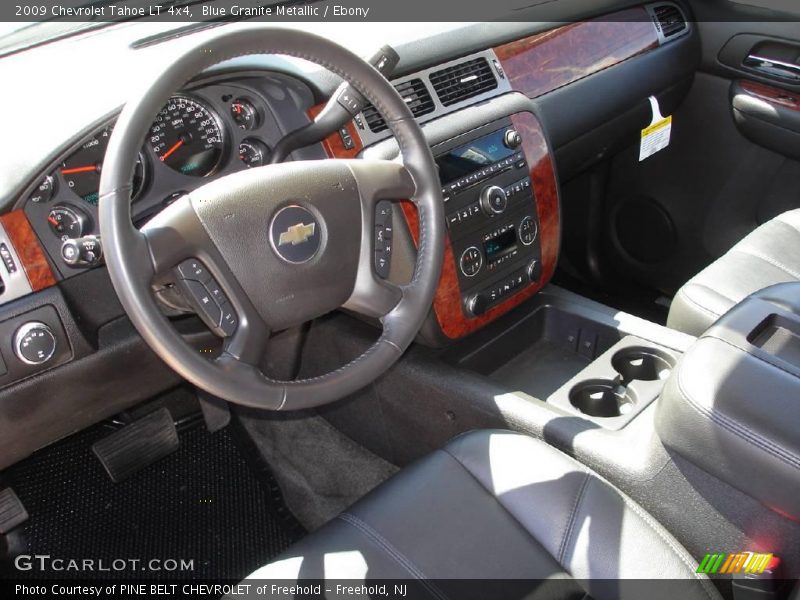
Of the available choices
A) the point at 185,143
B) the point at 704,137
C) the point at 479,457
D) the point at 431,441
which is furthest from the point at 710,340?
the point at 704,137

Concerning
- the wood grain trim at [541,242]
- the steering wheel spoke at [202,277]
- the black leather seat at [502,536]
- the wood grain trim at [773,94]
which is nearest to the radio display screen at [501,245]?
the wood grain trim at [541,242]

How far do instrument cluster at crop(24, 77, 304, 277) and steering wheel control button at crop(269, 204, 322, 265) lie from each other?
302mm

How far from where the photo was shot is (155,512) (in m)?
1.99

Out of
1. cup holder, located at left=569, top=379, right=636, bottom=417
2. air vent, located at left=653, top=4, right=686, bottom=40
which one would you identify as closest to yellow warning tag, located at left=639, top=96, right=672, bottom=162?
air vent, located at left=653, top=4, right=686, bottom=40

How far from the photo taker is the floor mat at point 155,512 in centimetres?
191

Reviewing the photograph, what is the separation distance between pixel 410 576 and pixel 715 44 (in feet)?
6.76

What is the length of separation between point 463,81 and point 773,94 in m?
1.15

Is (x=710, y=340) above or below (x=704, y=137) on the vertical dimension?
above

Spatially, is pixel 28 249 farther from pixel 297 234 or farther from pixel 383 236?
pixel 383 236

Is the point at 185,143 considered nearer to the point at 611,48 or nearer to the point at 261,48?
the point at 261,48

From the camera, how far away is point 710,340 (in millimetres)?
1261

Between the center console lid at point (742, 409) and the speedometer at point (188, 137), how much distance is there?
2.99ft

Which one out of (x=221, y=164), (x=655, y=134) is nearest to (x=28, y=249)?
(x=221, y=164)

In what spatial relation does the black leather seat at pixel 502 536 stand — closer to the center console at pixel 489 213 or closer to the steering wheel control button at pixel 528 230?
the center console at pixel 489 213
